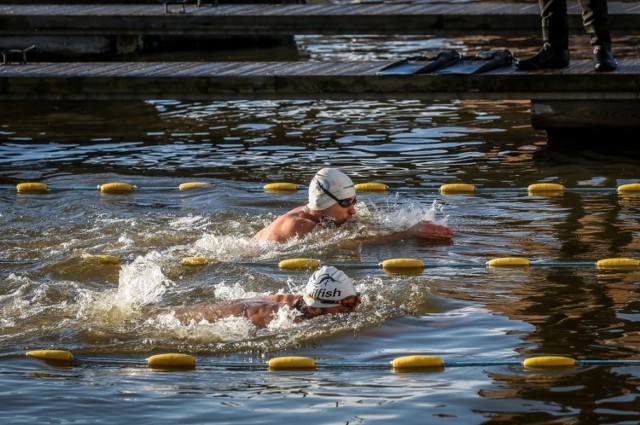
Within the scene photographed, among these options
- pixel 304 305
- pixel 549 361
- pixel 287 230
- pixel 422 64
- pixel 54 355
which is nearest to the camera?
pixel 549 361

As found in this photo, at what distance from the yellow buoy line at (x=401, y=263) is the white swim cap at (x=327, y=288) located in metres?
1.34

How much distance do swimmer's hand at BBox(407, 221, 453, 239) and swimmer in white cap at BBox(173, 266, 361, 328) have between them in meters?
2.09

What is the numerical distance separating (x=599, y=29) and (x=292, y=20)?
17.2ft

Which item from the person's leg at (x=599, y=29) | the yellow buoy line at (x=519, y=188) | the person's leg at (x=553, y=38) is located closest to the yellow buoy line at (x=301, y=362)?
the yellow buoy line at (x=519, y=188)

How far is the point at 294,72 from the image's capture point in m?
14.1

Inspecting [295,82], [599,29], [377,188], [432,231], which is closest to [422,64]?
[295,82]

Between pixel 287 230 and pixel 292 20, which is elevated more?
pixel 292 20

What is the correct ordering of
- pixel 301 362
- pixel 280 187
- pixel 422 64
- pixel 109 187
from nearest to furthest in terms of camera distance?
pixel 301 362 → pixel 280 187 → pixel 109 187 → pixel 422 64

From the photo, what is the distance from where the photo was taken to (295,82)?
45.5 feet

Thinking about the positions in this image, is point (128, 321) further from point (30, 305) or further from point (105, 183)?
point (105, 183)

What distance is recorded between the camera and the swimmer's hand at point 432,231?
10633 mm

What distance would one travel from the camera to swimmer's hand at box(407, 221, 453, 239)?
10633 mm

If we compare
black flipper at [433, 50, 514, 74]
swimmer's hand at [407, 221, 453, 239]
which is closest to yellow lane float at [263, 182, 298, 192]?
swimmer's hand at [407, 221, 453, 239]

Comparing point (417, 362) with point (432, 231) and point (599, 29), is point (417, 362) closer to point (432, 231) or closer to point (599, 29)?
point (432, 231)
